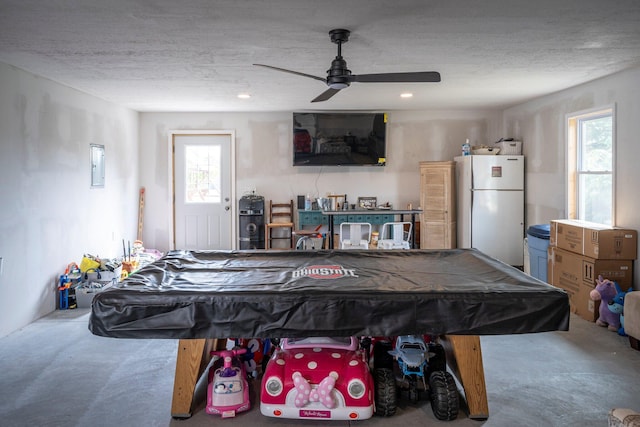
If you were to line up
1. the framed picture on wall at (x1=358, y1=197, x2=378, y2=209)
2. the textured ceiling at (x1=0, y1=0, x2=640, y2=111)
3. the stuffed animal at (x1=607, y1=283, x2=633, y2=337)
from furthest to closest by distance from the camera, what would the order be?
the framed picture on wall at (x1=358, y1=197, x2=378, y2=209), the stuffed animal at (x1=607, y1=283, x2=633, y2=337), the textured ceiling at (x1=0, y1=0, x2=640, y2=111)

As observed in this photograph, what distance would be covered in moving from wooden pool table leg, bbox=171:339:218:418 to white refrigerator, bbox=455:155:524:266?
4729 mm

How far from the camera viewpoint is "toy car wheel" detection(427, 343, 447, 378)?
290 cm

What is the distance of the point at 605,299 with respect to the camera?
4273mm

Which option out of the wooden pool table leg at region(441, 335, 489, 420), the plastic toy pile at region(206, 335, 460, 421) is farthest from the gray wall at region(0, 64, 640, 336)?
the wooden pool table leg at region(441, 335, 489, 420)

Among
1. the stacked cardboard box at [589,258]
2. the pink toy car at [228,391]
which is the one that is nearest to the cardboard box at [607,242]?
the stacked cardboard box at [589,258]

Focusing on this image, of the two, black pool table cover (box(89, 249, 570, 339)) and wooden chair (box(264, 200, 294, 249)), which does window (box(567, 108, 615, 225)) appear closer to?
black pool table cover (box(89, 249, 570, 339))

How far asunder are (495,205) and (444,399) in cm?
445

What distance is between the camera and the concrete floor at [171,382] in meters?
2.65

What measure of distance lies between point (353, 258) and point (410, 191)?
4.19m

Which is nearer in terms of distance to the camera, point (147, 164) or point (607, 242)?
point (607, 242)

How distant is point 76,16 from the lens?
2969mm

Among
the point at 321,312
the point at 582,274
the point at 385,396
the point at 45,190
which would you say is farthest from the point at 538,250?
the point at 45,190

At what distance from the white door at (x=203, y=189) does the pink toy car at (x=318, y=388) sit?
16.3 ft

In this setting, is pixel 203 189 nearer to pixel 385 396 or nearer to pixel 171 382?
pixel 171 382
